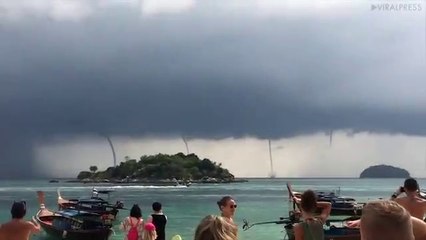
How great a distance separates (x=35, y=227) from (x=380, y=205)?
781 centimetres

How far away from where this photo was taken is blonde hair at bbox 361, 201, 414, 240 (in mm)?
2832

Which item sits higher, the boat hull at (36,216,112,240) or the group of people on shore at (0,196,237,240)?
the group of people on shore at (0,196,237,240)

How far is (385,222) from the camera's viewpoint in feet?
9.28

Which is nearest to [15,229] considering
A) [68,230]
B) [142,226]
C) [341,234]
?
[142,226]

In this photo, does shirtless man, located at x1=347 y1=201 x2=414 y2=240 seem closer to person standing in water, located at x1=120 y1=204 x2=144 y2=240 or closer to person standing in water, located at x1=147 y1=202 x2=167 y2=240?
person standing in water, located at x1=120 y1=204 x2=144 y2=240

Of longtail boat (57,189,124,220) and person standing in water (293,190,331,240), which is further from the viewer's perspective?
longtail boat (57,189,124,220)

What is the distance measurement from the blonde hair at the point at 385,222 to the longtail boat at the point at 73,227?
2483 cm

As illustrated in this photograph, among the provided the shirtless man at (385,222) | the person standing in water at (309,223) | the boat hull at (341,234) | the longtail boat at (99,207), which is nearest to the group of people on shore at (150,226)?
the person standing in water at (309,223)

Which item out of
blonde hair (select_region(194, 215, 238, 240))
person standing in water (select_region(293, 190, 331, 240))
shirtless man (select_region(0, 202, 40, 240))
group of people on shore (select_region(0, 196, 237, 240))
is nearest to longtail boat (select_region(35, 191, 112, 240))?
group of people on shore (select_region(0, 196, 237, 240))

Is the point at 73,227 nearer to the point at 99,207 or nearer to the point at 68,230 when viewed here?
the point at 68,230

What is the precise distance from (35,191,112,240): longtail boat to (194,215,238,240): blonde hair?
2355 centimetres

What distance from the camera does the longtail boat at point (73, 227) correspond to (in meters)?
27.6

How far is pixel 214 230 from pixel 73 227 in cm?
2650

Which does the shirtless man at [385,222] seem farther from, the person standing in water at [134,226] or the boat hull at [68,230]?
the boat hull at [68,230]
